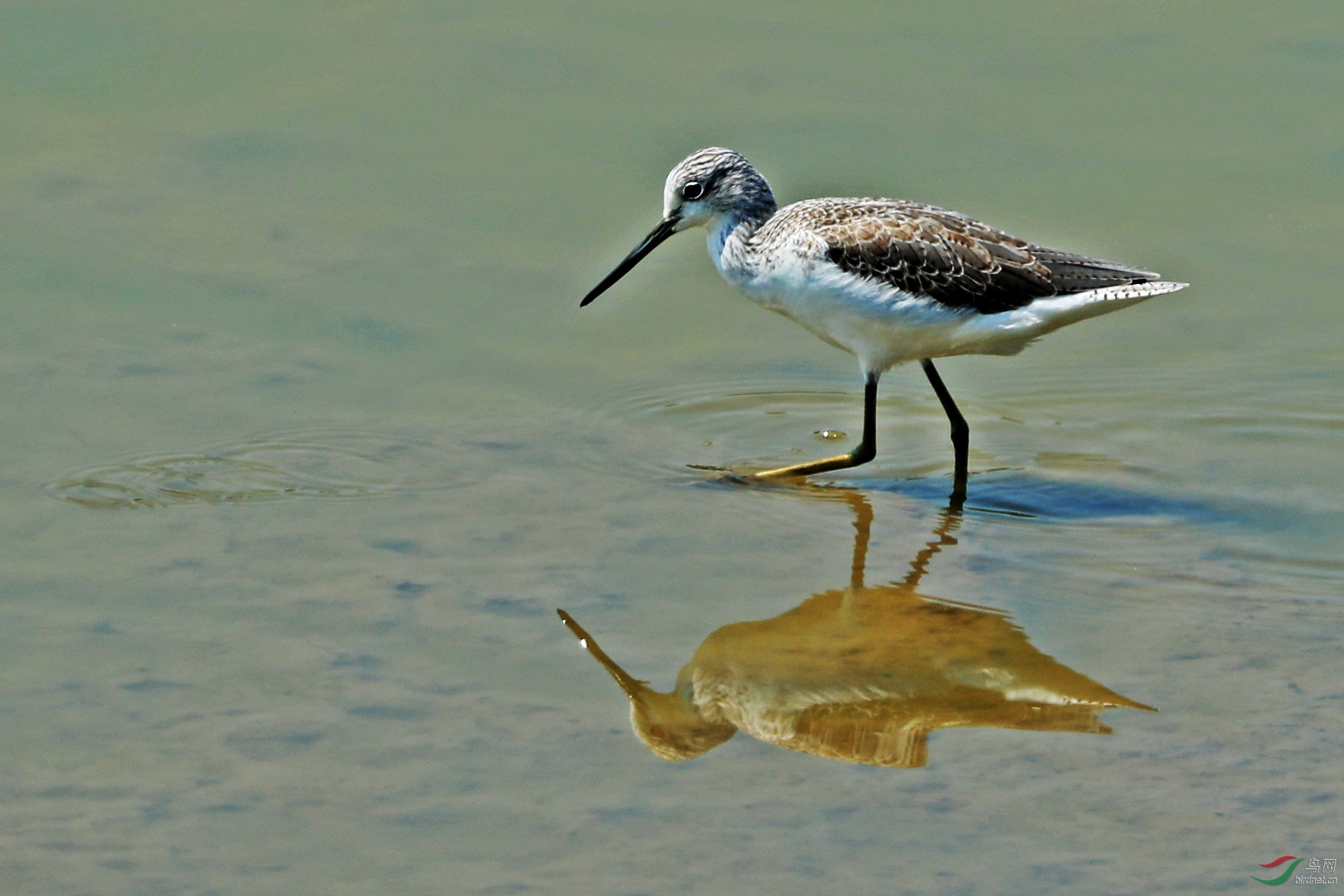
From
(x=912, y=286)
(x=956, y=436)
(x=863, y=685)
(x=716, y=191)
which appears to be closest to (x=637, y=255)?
(x=716, y=191)

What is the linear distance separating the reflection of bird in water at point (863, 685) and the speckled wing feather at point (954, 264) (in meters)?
1.76

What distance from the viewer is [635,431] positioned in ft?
28.7

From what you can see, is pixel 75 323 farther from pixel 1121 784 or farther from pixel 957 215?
pixel 1121 784

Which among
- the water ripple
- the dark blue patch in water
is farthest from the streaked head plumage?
the water ripple

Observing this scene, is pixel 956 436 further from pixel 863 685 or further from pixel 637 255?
pixel 863 685

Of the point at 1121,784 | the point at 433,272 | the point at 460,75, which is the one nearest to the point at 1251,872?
the point at 1121,784

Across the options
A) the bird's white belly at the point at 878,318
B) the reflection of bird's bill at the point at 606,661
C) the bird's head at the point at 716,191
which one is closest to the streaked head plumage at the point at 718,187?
the bird's head at the point at 716,191

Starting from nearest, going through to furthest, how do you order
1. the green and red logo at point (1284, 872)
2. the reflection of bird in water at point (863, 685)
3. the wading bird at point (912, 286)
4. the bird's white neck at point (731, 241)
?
the green and red logo at point (1284, 872), the reflection of bird in water at point (863, 685), the wading bird at point (912, 286), the bird's white neck at point (731, 241)

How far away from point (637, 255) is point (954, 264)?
6.14ft

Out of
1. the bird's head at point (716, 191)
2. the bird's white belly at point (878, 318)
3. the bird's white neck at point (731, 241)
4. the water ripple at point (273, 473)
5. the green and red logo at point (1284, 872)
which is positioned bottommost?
the green and red logo at point (1284, 872)

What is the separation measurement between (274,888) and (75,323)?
5212mm

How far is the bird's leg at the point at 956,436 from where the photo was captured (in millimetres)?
8164

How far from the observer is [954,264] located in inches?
319

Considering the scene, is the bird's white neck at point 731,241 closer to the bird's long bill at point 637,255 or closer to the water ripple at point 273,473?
the bird's long bill at point 637,255
